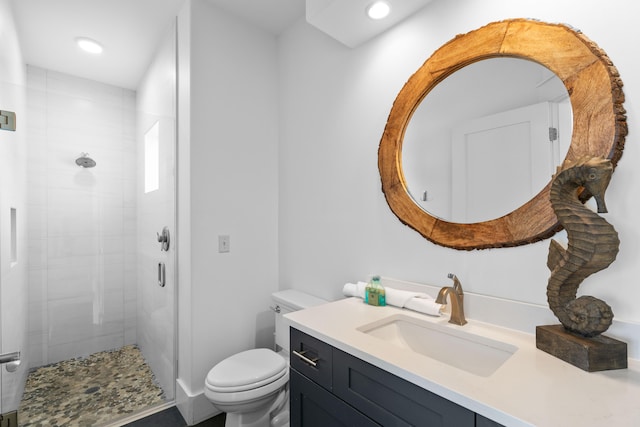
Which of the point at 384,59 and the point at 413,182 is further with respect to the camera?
the point at 384,59

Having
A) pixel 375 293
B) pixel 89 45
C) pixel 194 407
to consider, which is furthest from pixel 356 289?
pixel 89 45

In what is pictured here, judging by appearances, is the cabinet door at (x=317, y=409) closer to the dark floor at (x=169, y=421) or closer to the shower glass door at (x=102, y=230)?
the dark floor at (x=169, y=421)

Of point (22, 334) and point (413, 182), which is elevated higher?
point (413, 182)

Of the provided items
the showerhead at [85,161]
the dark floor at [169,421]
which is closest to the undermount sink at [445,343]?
the dark floor at [169,421]

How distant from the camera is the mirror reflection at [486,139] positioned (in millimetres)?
1019

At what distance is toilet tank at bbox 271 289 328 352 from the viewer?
1786 mm

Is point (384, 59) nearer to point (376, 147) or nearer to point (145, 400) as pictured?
point (376, 147)

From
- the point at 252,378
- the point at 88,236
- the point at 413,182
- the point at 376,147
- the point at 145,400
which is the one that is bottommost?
the point at 145,400

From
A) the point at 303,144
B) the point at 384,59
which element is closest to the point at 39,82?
the point at 303,144

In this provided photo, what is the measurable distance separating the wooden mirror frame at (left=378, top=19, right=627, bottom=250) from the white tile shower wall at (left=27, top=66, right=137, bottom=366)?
207 cm

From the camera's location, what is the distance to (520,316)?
3.43 ft

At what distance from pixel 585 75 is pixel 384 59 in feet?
2.82

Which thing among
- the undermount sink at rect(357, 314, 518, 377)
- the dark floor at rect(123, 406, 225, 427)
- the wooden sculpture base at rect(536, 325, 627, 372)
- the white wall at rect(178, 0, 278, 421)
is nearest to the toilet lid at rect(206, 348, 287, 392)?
the white wall at rect(178, 0, 278, 421)

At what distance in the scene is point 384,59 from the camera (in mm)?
1521
